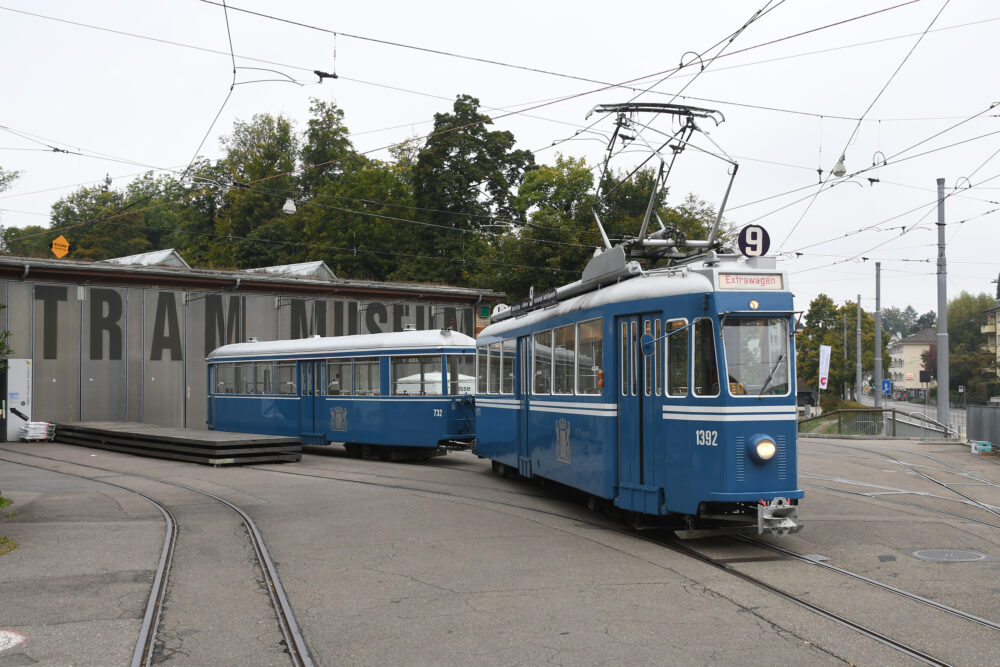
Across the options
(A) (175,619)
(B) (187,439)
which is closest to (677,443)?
(A) (175,619)

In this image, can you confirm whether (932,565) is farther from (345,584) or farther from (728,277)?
(345,584)

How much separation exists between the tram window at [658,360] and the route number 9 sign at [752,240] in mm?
2210

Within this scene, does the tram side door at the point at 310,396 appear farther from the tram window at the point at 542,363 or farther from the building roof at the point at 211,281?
the tram window at the point at 542,363

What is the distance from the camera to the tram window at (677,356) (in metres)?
9.89

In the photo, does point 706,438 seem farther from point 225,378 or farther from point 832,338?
point 832,338

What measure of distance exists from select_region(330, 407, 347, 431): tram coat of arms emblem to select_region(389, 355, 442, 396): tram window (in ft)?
7.12

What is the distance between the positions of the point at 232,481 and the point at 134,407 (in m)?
16.3

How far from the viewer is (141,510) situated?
1330cm

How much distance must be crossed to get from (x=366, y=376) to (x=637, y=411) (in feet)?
41.0

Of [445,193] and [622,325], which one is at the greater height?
[445,193]

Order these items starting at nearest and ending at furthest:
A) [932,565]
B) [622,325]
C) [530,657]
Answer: [530,657] → [932,565] → [622,325]

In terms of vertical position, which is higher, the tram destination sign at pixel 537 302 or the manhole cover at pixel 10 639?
the tram destination sign at pixel 537 302

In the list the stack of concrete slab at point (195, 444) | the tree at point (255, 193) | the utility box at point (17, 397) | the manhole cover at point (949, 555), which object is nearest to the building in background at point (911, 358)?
the tree at point (255, 193)

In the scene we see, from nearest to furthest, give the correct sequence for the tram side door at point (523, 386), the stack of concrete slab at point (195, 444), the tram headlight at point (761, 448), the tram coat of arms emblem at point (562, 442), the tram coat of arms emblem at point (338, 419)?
the tram headlight at point (761, 448) < the tram coat of arms emblem at point (562, 442) < the tram side door at point (523, 386) < the stack of concrete slab at point (195, 444) < the tram coat of arms emblem at point (338, 419)
